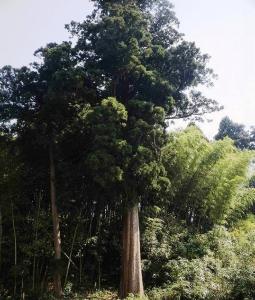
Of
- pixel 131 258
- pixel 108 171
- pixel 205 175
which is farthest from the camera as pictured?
pixel 205 175

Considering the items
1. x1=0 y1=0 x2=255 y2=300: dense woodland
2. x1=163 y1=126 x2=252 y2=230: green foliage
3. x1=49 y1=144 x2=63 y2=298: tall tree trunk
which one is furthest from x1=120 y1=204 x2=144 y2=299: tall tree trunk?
x1=163 y1=126 x2=252 y2=230: green foliage

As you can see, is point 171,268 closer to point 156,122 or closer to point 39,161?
point 156,122

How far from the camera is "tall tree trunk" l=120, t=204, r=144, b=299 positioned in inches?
513

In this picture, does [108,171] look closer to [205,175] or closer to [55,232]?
[55,232]

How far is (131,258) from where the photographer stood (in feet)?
43.7

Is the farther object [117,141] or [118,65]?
[118,65]

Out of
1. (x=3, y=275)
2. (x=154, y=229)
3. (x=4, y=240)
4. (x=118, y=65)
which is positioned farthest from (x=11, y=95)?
(x=154, y=229)

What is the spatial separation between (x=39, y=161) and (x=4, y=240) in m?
3.12

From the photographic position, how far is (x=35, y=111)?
544 inches

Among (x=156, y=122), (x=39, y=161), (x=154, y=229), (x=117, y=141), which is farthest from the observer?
(x=154, y=229)

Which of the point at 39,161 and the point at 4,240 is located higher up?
the point at 39,161

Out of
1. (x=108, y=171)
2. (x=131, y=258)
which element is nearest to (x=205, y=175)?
(x=131, y=258)

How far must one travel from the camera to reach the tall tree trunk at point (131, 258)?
13039mm

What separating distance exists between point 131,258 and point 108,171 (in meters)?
3.62
